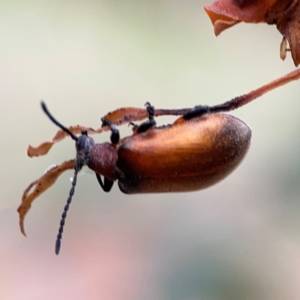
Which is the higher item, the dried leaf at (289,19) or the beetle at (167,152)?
the dried leaf at (289,19)

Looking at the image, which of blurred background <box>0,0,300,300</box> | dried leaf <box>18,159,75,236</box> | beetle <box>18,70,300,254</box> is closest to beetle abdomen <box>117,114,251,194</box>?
beetle <box>18,70,300,254</box>

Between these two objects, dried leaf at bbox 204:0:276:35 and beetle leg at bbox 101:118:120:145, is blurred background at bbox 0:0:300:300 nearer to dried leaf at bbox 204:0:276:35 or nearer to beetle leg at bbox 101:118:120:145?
beetle leg at bbox 101:118:120:145

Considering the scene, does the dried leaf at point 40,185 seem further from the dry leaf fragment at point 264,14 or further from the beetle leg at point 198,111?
the dry leaf fragment at point 264,14

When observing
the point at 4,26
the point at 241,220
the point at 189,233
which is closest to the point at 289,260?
the point at 241,220

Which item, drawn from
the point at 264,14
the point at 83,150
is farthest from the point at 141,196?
the point at 264,14

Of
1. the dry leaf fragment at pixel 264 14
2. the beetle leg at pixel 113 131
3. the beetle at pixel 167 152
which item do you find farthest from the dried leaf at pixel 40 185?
the dry leaf fragment at pixel 264 14

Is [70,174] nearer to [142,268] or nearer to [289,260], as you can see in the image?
[142,268]
